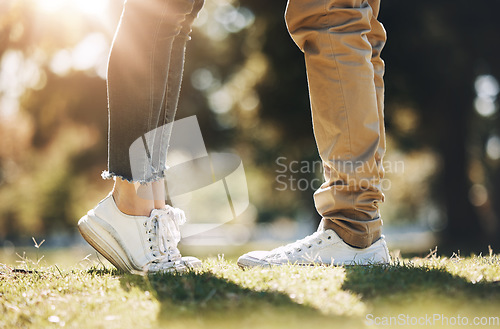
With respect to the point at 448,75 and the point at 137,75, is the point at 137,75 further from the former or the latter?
the point at 448,75

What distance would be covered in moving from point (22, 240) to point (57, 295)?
33870 mm

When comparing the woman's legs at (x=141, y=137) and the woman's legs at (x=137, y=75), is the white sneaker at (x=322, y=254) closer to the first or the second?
the woman's legs at (x=141, y=137)

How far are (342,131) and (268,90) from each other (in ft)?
30.0

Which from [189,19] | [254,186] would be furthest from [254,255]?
[254,186]

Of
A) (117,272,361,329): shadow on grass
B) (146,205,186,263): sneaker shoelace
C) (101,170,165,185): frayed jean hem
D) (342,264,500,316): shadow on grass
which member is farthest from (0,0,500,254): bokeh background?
(342,264,500,316): shadow on grass

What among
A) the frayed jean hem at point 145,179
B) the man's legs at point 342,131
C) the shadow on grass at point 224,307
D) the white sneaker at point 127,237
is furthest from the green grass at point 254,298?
the frayed jean hem at point 145,179

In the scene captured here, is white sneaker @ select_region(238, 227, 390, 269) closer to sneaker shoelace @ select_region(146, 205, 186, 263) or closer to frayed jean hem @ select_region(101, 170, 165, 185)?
sneaker shoelace @ select_region(146, 205, 186, 263)

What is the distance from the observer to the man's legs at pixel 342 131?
232cm

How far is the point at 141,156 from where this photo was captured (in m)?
2.09

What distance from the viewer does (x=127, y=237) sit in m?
2.16

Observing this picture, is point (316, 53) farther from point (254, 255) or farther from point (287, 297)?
point (287, 297)

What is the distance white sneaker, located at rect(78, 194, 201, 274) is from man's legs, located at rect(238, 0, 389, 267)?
451mm

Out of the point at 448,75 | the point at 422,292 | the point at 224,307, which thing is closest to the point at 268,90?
the point at 448,75

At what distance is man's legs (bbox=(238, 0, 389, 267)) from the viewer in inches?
91.3
